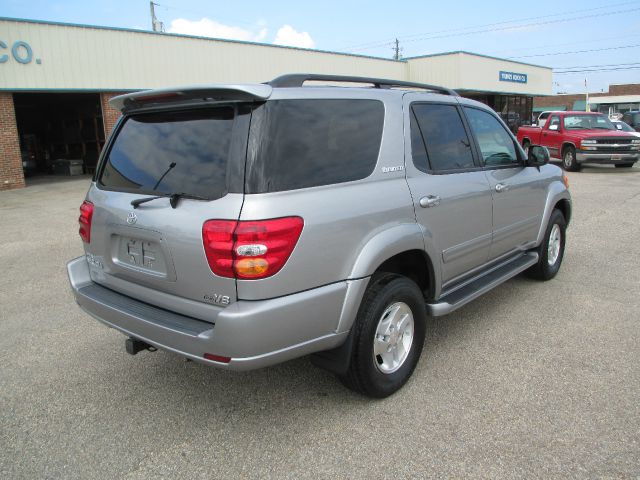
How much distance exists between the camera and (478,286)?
3.94 metres

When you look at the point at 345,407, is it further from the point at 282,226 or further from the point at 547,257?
the point at 547,257

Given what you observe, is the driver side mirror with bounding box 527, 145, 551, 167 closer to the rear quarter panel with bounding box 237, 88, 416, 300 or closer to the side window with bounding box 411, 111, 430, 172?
the side window with bounding box 411, 111, 430, 172

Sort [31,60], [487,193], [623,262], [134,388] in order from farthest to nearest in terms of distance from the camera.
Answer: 1. [31,60]
2. [623,262]
3. [487,193]
4. [134,388]

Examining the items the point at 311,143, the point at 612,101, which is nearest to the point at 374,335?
the point at 311,143

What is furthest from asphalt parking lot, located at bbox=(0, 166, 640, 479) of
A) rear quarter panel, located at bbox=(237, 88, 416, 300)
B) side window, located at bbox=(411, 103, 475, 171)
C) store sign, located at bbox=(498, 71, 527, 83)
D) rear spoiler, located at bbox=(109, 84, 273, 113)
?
store sign, located at bbox=(498, 71, 527, 83)

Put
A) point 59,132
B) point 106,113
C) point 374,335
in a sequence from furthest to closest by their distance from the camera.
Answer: point 59,132, point 106,113, point 374,335

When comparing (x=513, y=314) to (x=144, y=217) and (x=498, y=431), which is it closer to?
(x=498, y=431)

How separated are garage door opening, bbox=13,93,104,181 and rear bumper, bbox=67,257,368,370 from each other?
1868cm

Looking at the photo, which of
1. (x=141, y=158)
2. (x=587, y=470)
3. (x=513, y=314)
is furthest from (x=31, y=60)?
(x=587, y=470)

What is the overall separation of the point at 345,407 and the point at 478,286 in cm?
151

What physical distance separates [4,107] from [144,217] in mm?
15849

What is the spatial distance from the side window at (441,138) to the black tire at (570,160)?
566 inches

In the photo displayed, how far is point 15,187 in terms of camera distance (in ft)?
52.6

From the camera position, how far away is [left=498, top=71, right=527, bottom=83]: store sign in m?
33.4
